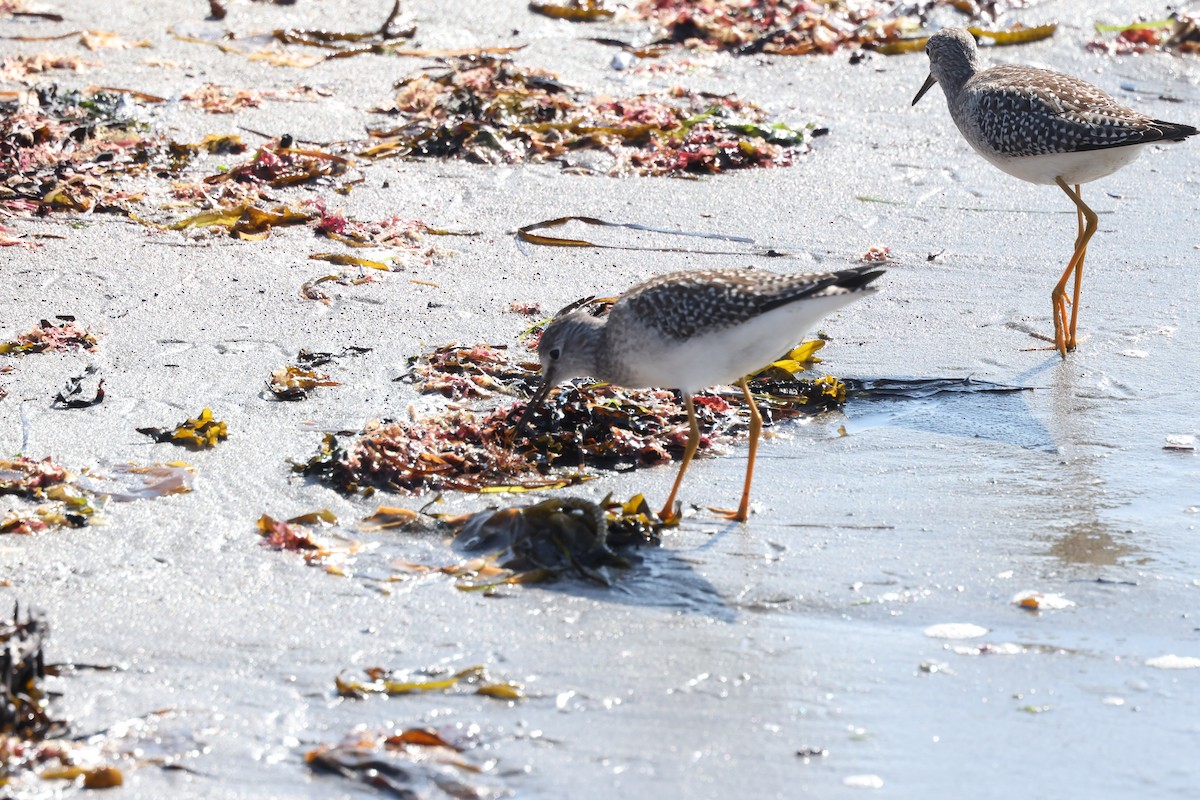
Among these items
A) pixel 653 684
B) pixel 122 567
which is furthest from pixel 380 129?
pixel 653 684

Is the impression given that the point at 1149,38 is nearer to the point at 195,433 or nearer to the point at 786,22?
the point at 786,22

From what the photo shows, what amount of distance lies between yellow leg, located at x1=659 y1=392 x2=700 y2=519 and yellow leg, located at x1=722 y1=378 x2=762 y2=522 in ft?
0.69

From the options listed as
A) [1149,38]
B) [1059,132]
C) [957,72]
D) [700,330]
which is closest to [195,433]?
[700,330]

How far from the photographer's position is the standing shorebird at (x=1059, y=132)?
21.4 ft

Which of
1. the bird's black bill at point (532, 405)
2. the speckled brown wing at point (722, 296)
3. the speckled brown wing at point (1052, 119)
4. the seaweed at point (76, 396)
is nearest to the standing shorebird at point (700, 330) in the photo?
the speckled brown wing at point (722, 296)

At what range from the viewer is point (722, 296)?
4.96m

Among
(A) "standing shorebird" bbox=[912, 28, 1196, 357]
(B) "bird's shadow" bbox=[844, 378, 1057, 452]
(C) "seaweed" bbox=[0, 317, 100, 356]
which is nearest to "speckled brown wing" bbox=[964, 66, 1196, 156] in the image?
(A) "standing shorebird" bbox=[912, 28, 1196, 357]

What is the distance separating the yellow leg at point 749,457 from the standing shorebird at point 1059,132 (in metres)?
1.85

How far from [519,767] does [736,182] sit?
5.13 metres

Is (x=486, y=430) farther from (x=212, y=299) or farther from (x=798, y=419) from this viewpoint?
(x=212, y=299)

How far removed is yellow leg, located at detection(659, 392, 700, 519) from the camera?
4820mm

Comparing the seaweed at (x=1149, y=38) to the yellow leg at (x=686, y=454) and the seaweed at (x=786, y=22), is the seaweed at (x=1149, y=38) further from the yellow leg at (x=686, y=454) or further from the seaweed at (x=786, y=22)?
the yellow leg at (x=686, y=454)

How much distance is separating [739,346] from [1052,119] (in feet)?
9.15

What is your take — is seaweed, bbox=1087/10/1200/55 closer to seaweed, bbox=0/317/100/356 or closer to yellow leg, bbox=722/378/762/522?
yellow leg, bbox=722/378/762/522
